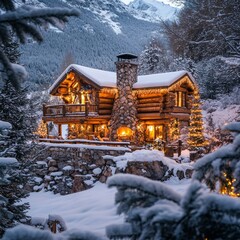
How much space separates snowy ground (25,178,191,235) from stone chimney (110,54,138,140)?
7.24 meters

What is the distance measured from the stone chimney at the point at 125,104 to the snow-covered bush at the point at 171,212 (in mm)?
21894

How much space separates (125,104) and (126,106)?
174 mm

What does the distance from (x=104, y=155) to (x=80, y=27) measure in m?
91.7

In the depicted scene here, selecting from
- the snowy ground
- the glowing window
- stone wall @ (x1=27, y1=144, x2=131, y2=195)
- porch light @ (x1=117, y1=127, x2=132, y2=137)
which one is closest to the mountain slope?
the glowing window

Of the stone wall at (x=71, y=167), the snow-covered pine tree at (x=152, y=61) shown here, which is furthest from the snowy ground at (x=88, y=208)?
the snow-covered pine tree at (x=152, y=61)

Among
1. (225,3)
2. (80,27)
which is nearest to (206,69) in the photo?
(225,3)

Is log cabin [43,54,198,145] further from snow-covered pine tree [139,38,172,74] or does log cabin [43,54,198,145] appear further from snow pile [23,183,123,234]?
snow-covered pine tree [139,38,172,74]

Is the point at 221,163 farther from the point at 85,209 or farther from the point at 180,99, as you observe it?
the point at 180,99

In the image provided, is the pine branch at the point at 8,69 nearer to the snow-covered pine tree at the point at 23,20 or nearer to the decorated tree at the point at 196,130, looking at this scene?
the snow-covered pine tree at the point at 23,20

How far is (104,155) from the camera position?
18.4m

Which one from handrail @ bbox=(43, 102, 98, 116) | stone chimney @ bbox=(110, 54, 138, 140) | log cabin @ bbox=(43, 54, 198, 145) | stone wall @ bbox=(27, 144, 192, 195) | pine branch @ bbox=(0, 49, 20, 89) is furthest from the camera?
stone chimney @ bbox=(110, 54, 138, 140)

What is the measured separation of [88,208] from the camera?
13328 mm

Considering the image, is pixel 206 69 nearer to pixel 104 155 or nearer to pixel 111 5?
pixel 104 155

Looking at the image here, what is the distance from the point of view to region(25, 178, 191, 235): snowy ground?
11.2 metres
